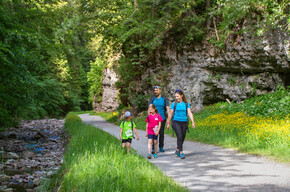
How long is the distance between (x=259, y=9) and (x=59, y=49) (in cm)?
1183

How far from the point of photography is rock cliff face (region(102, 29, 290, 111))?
568 inches

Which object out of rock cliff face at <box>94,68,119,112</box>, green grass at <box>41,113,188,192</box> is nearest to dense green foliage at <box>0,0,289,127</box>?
green grass at <box>41,113,188,192</box>

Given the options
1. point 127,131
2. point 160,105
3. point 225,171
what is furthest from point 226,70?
point 225,171

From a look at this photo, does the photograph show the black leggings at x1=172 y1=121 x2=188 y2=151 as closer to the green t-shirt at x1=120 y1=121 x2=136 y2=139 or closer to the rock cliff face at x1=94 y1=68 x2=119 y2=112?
the green t-shirt at x1=120 y1=121 x2=136 y2=139

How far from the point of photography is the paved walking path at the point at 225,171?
13.9ft

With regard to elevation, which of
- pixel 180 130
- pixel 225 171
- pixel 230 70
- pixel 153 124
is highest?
pixel 230 70

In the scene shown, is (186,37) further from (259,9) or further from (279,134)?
(279,134)

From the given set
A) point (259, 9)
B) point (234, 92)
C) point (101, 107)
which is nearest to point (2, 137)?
point (234, 92)

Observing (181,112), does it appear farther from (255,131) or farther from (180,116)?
(255,131)

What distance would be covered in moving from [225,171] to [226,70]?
12802 mm

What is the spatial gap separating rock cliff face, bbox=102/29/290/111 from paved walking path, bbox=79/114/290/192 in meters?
9.42

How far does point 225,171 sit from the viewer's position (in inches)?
207

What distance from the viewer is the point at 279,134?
7.19 meters

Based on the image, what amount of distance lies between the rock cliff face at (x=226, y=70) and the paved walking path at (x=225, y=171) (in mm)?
9425
